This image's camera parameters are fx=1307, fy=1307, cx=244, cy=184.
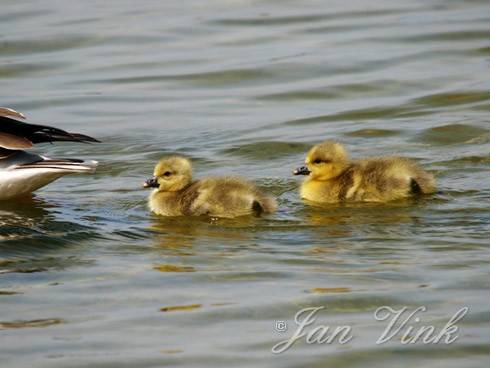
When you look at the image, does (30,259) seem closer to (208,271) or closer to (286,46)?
(208,271)

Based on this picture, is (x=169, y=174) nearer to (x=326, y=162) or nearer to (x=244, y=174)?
(x=326, y=162)

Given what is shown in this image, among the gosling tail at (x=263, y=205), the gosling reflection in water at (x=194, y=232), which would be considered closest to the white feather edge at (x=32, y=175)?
the gosling reflection in water at (x=194, y=232)

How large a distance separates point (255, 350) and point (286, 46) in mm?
9258

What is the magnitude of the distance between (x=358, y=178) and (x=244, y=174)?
4.39ft

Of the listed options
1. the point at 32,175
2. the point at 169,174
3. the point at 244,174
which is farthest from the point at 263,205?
the point at 32,175

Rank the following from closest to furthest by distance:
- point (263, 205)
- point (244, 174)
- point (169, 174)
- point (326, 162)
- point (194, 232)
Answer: point (194, 232), point (263, 205), point (169, 174), point (326, 162), point (244, 174)

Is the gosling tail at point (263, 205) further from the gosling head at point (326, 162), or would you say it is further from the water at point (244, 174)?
the gosling head at point (326, 162)

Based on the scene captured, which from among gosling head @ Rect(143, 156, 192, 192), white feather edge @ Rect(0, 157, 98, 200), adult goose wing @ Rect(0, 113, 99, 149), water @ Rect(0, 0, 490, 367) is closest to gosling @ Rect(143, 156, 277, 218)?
gosling head @ Rect(143, 156, 192, 192)

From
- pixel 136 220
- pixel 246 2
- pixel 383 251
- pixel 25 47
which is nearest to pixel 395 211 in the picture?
pixel 383 251

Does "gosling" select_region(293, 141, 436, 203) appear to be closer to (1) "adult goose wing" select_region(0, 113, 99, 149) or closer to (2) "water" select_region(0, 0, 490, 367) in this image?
(2) "water" select_region(0, 0, 490, 367)

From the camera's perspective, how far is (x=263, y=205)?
327 inches

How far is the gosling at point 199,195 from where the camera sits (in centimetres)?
831

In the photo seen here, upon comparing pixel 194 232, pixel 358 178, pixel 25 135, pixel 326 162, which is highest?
pixel 25 135

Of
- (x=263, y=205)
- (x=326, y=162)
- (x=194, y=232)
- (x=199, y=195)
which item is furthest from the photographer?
(x=326, y=162)
